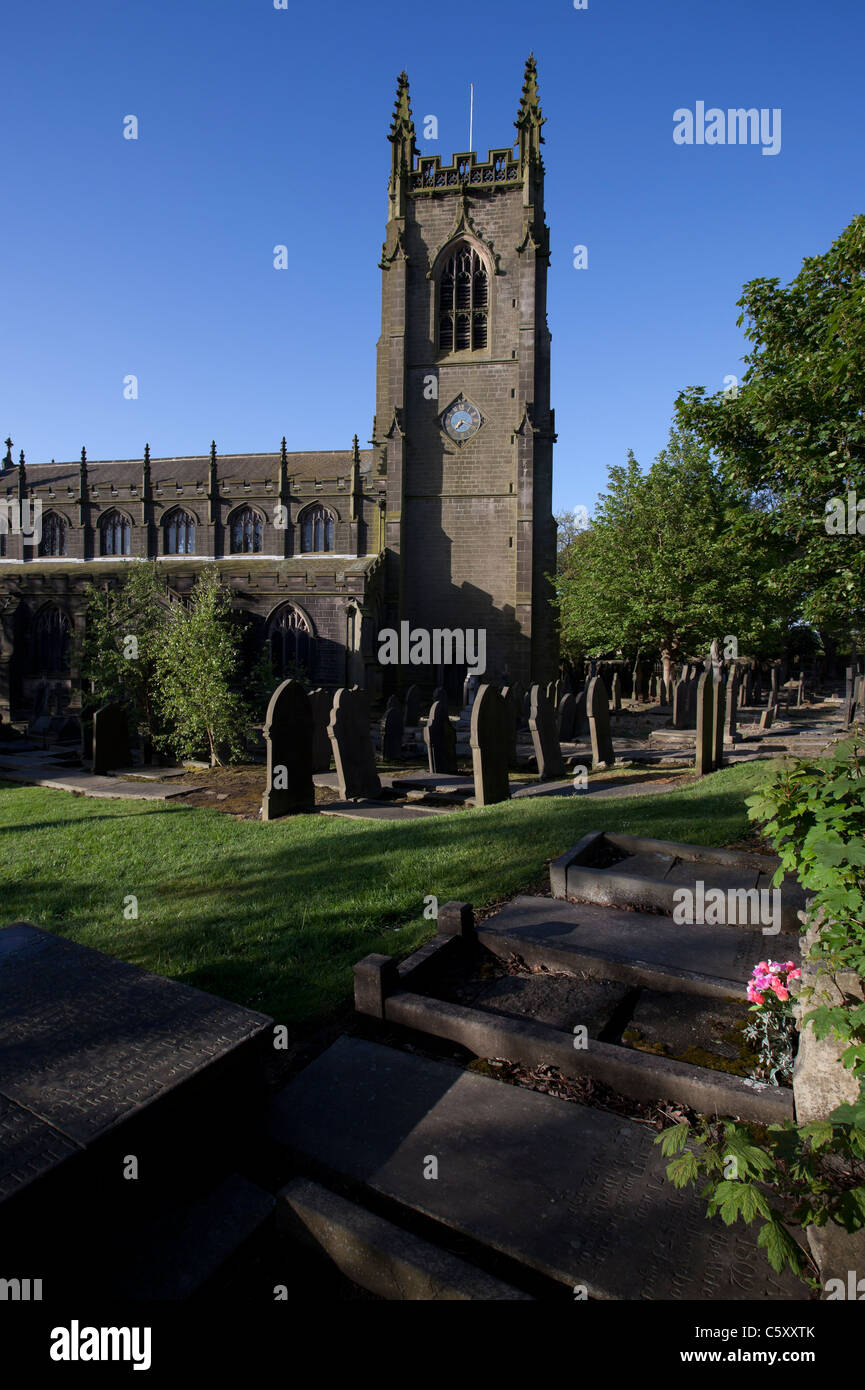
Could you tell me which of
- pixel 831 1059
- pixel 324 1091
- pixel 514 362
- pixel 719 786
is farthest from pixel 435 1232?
pixel 514 362

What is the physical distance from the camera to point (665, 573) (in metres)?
24.6

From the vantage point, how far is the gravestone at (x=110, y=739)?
13.2 metres

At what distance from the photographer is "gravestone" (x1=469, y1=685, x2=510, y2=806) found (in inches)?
372

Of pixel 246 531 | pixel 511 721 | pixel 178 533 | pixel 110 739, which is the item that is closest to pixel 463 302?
pixel 246 531

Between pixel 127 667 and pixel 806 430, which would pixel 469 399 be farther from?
pixel 127 667

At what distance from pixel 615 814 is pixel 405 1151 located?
214 inches

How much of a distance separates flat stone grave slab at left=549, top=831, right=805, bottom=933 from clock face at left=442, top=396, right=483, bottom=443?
27.7 meters

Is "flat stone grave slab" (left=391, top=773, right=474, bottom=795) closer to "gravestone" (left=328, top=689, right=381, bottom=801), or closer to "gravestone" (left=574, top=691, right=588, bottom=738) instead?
"gravestone" (left=328, top=689, right=381, bottom=801)

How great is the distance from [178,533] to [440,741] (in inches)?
1165

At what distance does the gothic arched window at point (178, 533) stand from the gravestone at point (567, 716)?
26.4 metres

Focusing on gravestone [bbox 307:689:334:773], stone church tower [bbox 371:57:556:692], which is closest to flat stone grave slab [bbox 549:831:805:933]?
gravestone [bbox 307:689:334:773]
